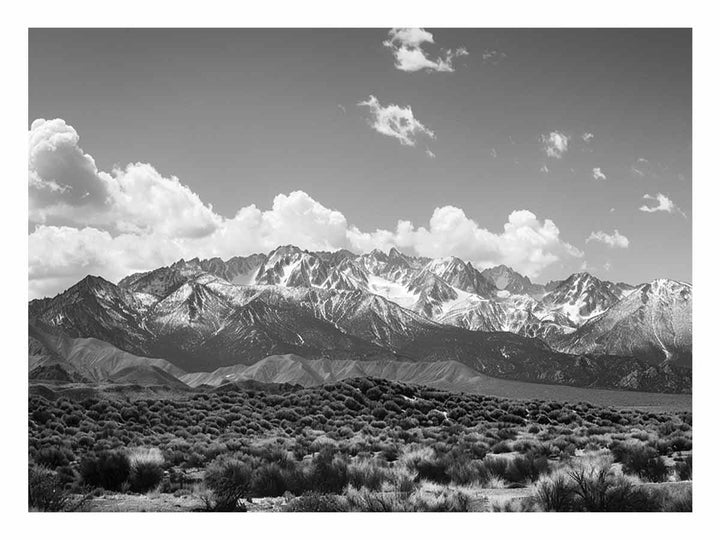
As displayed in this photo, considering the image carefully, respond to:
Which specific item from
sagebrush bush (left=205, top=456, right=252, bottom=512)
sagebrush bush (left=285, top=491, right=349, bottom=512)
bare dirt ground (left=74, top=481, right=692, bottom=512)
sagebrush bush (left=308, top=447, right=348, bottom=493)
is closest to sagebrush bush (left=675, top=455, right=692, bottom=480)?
bare dirt ground (left=74, top=481, right=692, bottom=512)

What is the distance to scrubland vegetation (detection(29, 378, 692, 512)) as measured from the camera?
14.2m

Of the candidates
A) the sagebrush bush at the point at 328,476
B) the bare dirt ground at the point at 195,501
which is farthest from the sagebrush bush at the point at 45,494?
the sagebrush bush at the point at 328,476

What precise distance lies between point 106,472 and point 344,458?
A: 6258mm

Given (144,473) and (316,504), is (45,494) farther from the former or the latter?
(316,504)

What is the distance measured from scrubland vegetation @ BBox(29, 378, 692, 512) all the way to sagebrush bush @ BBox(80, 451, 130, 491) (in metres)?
0.03

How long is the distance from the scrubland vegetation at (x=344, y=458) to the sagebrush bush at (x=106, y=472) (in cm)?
3

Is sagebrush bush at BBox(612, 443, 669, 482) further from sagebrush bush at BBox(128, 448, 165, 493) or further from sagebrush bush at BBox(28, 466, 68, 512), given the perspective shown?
sagebrush bush at BBox(28, 466, 68, 512)

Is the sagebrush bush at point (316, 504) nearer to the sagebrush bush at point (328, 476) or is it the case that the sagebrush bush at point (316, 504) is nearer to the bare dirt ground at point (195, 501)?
the bare dirt ground at point (195, 501)

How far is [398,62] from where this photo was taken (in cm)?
2102

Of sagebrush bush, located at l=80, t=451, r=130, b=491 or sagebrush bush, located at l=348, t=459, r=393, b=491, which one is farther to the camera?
sagebrush bush, located at l=80, t=451, r=130, b=491

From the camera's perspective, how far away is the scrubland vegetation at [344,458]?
14.2 metres

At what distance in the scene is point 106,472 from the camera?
16172 millimetres
